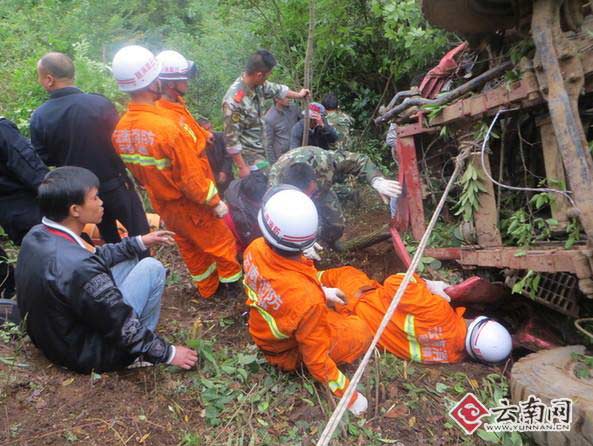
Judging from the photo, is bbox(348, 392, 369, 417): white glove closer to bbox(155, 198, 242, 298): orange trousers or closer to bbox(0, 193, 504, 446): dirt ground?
bbox(0, 193, 504, 446): dirt ground

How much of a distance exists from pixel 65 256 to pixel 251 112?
3.03m

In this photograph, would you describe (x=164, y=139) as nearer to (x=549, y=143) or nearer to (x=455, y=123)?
(x=455, y=123)

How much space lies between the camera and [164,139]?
3.22 meters

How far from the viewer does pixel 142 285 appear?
289 cm

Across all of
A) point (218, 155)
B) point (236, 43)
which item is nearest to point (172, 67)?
point (218, 155)

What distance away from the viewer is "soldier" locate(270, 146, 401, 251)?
149 inches

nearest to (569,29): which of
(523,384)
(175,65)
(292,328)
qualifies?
(523,384)

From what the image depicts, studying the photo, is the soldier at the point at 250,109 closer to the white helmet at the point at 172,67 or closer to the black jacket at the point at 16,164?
the white helmet at the point at 172,67

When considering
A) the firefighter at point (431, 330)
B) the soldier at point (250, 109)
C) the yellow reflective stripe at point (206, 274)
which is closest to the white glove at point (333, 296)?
the firefighter at point (431, 330)

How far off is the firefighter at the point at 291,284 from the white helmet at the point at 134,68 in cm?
140

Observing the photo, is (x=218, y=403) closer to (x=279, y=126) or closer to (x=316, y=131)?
(x=316, y=131)

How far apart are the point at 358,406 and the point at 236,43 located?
7.82 m

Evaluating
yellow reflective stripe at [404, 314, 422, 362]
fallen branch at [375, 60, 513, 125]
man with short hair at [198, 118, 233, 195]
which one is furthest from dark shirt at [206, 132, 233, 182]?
yellow reflective stripe at [404, 314, 422, 362]

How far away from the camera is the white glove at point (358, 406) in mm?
2625
